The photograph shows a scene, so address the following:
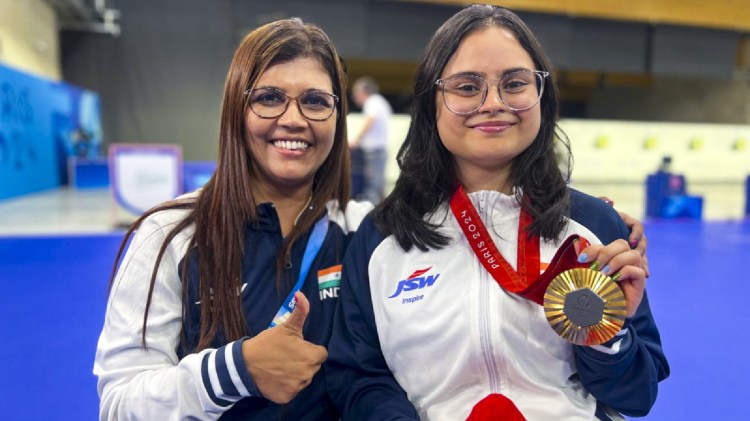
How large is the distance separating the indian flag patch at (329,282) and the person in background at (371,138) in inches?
210

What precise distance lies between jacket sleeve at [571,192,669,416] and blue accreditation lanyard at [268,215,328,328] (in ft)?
2.09

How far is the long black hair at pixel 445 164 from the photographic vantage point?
1.25 m

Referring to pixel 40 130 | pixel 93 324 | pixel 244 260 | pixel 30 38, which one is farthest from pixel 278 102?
pixel 30 38

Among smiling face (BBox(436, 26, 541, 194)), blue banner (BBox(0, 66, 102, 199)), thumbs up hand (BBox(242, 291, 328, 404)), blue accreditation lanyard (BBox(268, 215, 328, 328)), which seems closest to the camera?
thumbs up hand (BBox(242, 291, 328, 404))

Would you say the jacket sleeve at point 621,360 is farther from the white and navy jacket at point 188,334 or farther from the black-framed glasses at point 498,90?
the white and navy jacket at point 188,334

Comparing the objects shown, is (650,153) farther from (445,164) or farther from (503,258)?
(503,258)

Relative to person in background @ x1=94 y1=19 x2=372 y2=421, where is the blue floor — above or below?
below

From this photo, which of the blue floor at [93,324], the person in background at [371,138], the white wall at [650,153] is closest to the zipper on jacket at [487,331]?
the blue floor at [93,324]

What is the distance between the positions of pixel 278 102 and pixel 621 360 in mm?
960

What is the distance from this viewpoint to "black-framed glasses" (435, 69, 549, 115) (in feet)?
4.00

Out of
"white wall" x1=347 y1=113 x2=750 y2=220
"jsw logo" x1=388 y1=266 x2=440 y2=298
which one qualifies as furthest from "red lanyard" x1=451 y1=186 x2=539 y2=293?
"white wall" x1=347 y1=113 x2=750 y2=220

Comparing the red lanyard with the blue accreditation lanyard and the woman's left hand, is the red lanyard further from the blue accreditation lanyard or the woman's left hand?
the blue accreditation lanyard

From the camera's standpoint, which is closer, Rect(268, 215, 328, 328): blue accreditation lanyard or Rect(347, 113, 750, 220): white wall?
Rect(268, 215, 328, 328): blue accreditation lanyard

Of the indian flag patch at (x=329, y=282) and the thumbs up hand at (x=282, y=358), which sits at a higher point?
the indian flag patch at (x=329, y=282)
